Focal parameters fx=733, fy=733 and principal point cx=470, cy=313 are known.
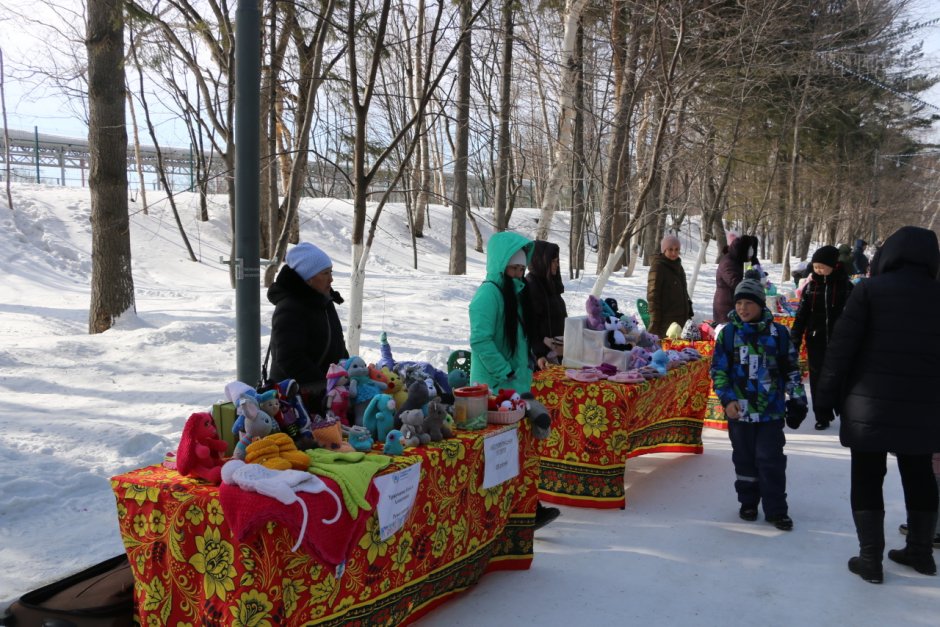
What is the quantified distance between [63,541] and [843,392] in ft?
14.0

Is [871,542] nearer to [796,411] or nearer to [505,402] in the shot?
[796,411]

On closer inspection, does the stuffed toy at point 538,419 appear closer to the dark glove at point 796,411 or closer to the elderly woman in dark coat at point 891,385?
the elderly woman in dark coat at point 891,385

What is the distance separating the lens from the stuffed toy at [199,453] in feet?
8.61

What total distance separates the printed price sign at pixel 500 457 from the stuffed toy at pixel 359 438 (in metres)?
0.64

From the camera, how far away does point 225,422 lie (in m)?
2.83

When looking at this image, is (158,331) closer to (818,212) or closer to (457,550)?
(457,550)

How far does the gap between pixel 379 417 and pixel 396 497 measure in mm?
477

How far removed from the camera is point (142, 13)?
7.91 metres

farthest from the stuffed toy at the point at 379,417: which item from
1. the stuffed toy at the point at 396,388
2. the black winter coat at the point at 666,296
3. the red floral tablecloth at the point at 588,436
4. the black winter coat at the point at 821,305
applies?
the black winter coat at the point at 666,296

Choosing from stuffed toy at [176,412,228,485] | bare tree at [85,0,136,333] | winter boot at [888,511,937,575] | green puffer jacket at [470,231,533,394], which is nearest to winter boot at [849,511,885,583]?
winter boot at [888,511,937,575]

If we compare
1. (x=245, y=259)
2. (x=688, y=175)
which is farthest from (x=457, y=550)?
(x=688, y=175)

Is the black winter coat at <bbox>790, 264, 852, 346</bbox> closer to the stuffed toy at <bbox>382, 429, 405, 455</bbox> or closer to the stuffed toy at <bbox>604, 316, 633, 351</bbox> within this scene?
the stuffed toy at <bbox>604, 316, 633, 351</bbox>

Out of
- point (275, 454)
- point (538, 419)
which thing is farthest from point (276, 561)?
point (538, 419)

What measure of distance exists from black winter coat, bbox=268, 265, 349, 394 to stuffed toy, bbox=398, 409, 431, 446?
609 millimetres
